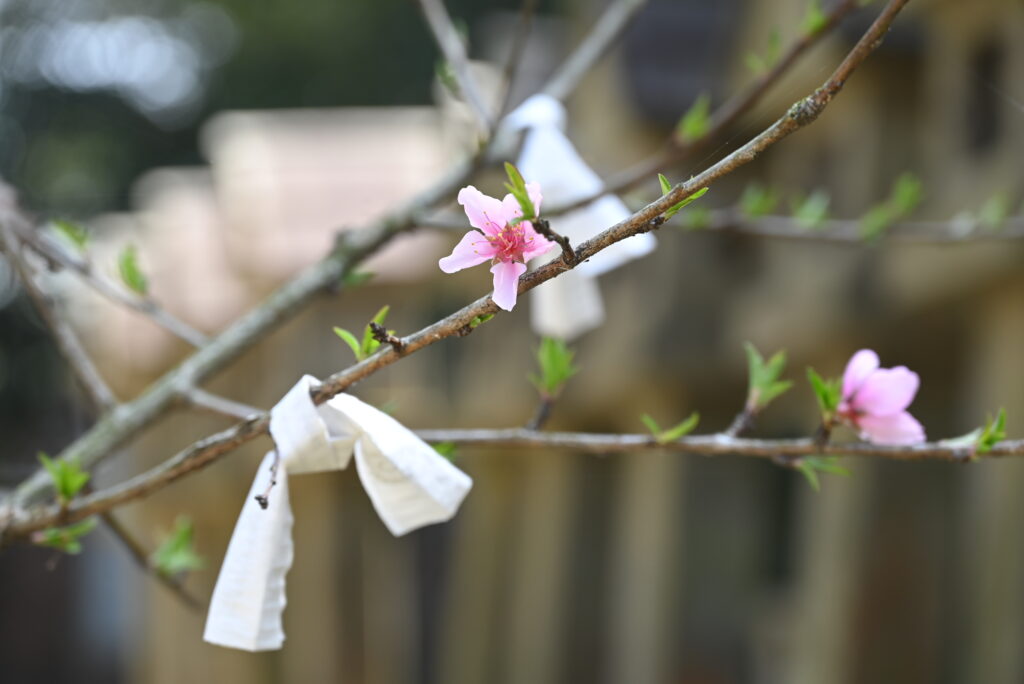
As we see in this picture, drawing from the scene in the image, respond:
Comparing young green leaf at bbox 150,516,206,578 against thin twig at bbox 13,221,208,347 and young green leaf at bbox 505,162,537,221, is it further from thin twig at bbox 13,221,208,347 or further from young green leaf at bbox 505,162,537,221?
young green leaf at bbox 505,162,537,221

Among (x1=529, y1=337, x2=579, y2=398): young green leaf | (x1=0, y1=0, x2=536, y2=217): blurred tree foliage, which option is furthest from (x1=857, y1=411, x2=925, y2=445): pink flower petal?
(x1=0, y1=0, x2=536, y2=217): blurred tree foliage

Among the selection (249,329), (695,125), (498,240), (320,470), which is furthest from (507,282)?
(695,125)

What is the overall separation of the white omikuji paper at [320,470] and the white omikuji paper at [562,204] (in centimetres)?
44

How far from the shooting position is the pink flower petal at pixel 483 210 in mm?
556

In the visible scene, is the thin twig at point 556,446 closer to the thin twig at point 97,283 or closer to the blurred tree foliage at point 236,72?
the thin twig at point 97,283

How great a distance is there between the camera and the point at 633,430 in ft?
9.04

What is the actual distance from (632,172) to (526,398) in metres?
1.81

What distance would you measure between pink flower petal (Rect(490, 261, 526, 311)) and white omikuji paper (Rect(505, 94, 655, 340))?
1.72 feet

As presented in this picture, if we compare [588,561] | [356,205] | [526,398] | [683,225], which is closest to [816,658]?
[683,225]

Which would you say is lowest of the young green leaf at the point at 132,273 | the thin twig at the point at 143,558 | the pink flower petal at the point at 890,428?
the thin twig at the point at 143,558

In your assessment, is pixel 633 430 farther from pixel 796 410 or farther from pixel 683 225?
pixel 683 225

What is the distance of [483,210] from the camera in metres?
0.56

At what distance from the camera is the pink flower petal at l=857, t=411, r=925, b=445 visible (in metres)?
0.77

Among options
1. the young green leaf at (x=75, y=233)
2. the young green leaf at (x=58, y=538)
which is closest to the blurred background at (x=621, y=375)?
the young green leaf at (x=58, y=538)
